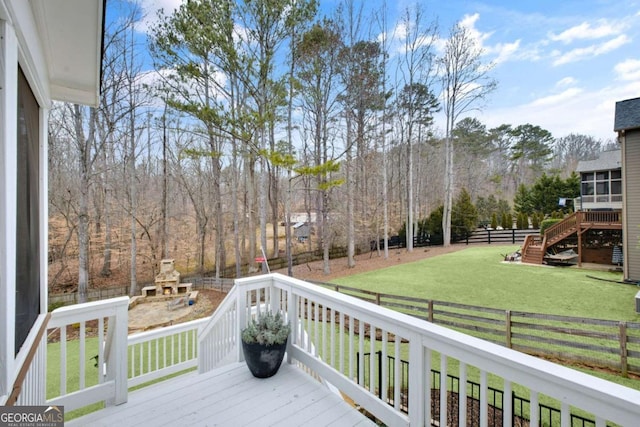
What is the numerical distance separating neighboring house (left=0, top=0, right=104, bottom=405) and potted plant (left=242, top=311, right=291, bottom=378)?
52.8 inches

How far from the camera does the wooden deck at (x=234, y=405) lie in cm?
188

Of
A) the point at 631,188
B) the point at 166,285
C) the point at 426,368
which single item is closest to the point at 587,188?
the point at 631,188

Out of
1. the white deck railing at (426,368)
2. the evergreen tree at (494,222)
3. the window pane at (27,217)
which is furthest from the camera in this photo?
the evergreen tree at (494,222)

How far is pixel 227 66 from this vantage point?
929 centimetres

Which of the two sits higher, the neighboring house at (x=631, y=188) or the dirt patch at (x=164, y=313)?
the neighboring house at (x=631, y=188)

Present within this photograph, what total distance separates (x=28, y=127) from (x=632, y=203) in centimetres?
1269

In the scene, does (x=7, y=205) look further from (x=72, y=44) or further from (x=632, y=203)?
(x=632, y=203)

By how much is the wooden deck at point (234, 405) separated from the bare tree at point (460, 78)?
616 inches

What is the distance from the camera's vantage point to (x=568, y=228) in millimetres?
11461

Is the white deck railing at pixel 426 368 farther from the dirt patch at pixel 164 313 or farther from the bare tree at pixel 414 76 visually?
the bare tree at pixel 414 76

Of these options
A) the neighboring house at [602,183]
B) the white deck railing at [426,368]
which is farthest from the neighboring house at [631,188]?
the white deck railing at [426,368]

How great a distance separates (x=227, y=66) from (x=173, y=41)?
1638 millimetres

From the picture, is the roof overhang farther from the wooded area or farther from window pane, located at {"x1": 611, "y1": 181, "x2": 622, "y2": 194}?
window pane, located at {"x1": 611, "y1": 181, "x2": 622, "y2": 194}

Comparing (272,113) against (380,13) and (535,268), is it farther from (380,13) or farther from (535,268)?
(535,268)
